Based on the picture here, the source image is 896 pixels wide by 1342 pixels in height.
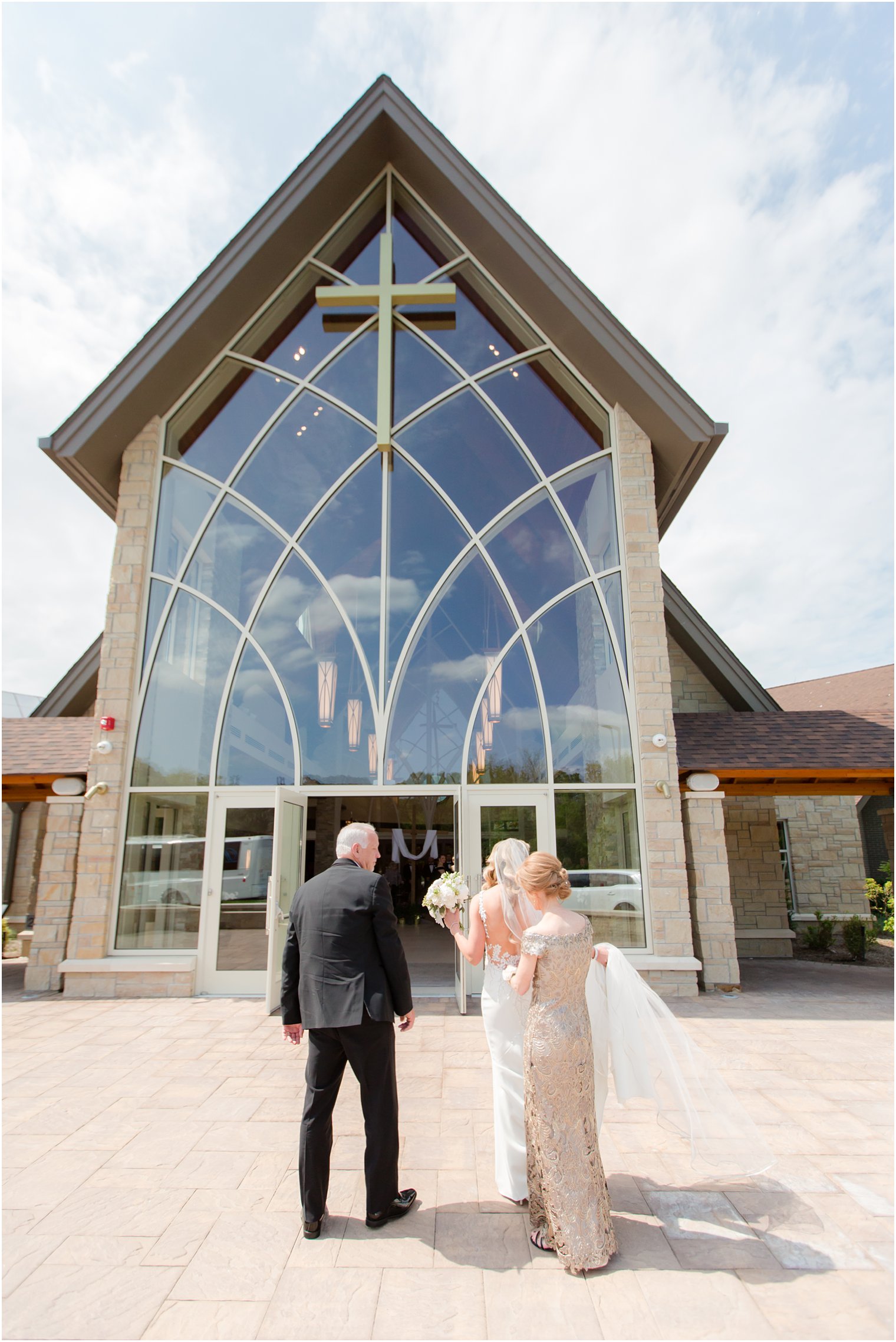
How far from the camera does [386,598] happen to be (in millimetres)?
8859

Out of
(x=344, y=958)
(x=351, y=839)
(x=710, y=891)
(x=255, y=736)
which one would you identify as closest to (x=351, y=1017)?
(x=344, y=958)

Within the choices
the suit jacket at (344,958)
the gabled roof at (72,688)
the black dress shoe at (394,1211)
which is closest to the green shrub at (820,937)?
the black dress shoe at (394,1211)

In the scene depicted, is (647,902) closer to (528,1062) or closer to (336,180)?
(528,1062)

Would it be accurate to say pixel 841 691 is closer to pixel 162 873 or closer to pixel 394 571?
pixel 394 571

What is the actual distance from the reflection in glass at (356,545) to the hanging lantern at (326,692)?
0.51m

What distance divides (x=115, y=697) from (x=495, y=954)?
6.56 metres

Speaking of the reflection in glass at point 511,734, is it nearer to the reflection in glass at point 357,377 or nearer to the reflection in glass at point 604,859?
the reflection in glass at point 604,859

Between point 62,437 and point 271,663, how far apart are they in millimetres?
3649

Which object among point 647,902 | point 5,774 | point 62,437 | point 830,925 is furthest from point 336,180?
point 830,925

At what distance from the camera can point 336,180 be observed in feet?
29.8

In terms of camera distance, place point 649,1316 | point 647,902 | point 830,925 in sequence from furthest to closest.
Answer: point 830,925 → point 647,902 → point 649,1316

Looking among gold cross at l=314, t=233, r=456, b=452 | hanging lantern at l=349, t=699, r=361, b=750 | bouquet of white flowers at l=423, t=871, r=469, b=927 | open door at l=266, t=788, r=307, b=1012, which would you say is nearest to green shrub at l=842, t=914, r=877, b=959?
hanging lantern at l=349, t=699, r=361, b=750

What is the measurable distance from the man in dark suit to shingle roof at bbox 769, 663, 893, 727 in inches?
551

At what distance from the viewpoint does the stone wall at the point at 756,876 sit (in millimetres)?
12078
